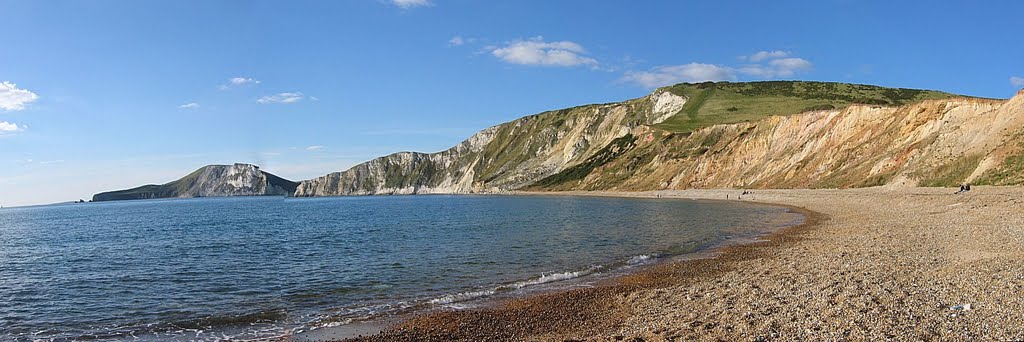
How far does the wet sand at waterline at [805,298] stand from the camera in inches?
437

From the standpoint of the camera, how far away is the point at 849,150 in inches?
2771

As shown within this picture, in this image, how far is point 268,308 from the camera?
1738 centimetres

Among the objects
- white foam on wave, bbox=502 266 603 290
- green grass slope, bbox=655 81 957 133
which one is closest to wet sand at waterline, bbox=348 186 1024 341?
white foam on wave, bbox=502 266 603 290

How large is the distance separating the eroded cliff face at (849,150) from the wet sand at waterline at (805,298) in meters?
29.3

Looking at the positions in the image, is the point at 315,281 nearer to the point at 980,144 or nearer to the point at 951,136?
the point at 980,144

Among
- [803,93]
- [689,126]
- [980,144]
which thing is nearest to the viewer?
[980,144]

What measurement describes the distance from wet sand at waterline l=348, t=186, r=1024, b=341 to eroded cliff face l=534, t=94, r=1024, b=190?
96.3 ft

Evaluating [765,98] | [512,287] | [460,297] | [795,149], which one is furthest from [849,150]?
[765,98]

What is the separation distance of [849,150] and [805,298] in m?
66.1

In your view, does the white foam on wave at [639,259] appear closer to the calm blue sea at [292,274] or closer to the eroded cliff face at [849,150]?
the calm blue sea at [292,274]

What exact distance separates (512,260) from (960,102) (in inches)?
2293

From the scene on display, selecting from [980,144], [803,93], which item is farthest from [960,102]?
[803,93]

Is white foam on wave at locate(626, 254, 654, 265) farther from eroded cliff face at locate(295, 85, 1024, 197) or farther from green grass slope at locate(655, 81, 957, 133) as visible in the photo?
green grass slope at locate(655, 81, 957, 133)

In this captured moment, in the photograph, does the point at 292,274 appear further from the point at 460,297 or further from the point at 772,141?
the point at 772,141
